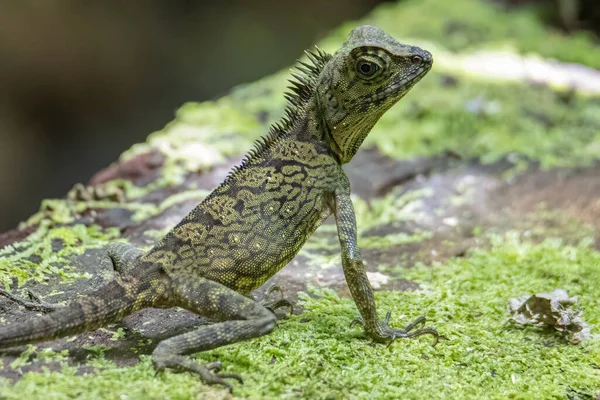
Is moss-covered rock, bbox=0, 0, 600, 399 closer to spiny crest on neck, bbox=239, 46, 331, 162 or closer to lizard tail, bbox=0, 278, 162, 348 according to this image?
lizard tail, bbox=0, 278, 162, 348

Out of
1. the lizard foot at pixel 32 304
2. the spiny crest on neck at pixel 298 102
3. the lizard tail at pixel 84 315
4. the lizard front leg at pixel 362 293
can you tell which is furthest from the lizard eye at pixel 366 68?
the lizard foot at pixel 32 304

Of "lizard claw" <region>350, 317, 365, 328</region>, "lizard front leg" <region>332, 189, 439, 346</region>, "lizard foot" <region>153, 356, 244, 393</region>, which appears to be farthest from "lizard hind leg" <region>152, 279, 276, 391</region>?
"lizard claw" <region>350, 317, 365, 328</region>

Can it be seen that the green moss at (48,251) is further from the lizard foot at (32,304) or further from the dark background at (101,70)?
the dark background at (101,70)

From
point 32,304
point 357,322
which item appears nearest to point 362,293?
point 357,322

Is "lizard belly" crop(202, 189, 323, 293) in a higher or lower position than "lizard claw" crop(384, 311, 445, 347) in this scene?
higher

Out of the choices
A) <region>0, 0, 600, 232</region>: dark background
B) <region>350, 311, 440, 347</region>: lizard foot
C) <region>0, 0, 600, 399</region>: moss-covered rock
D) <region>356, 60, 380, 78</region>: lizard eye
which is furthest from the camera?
<region>0, 0, 600, 232</region>: dark background

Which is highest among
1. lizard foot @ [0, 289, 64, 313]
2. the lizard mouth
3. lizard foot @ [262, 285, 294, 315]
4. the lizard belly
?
the lizard mouth

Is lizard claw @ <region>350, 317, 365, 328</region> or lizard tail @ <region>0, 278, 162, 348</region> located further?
lizard claw @ <region>350, 317, 365, 328</region>

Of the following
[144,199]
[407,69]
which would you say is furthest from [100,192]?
[407,69]
